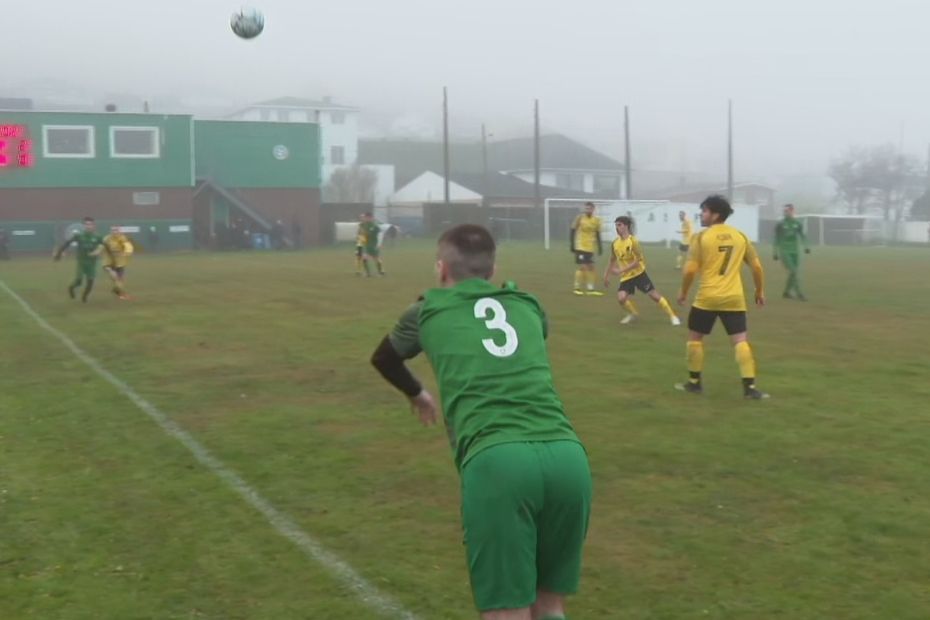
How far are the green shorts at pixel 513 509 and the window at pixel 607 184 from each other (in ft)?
363

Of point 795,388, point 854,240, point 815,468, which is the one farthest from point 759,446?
point 854,240

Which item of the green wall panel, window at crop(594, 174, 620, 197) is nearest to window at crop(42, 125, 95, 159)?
the green wall panel

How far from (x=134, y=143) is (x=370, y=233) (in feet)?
95.3

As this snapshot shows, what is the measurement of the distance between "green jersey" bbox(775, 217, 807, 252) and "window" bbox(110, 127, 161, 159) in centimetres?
3975

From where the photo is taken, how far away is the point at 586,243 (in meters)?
23.7

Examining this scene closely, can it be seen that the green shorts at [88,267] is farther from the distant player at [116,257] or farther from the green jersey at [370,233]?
the green jersey at [370,233]

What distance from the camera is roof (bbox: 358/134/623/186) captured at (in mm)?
120188

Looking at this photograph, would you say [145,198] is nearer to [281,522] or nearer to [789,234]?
[789,234]

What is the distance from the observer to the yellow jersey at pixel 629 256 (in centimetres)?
1780

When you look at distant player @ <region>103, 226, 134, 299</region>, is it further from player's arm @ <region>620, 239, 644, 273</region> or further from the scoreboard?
the scoreboard

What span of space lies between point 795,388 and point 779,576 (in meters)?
6.10

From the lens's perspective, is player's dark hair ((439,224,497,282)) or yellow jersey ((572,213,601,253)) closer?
player's dark hair ((439,224,497,282))

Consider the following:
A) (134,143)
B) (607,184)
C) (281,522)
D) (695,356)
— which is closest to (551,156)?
(607,184)

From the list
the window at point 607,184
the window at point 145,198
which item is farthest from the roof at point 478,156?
the window at point 145,198
